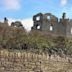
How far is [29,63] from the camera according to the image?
13.1 m

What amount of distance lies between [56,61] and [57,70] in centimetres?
49

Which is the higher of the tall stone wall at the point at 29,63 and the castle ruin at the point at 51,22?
the castle ruin at the point at 51,22

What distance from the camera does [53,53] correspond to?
1500 cm

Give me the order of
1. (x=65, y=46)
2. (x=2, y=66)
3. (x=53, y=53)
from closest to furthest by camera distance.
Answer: (x=2, y=66)
(x=53, y=53)
(x=65, y=46)

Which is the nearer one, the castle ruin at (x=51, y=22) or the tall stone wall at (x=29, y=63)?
the tall stone wall at (x=29, y=63)

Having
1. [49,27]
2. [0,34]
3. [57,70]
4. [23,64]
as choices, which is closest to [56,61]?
[57,70]

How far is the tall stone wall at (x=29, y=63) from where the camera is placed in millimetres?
12898

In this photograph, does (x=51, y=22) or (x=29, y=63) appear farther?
(x=51, y=22)

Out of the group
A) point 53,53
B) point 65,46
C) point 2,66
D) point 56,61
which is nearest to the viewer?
point 2,66

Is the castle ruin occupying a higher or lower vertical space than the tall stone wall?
higher

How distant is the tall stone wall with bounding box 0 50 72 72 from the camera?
42.3 feet

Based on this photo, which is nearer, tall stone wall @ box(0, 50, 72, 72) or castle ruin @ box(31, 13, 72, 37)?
tall stone wall @ box(0, 50, 72, 72)

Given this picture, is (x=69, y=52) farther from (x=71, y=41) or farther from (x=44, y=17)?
(x=44, y=17)

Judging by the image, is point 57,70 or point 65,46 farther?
point 65,46
